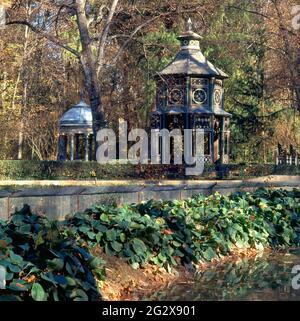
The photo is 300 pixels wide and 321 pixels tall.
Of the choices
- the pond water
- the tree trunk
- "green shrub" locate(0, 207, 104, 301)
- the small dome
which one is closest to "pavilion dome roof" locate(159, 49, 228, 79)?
the tree trunk

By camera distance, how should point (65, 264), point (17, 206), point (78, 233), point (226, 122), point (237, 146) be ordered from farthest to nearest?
point (237, 146)
point (226, 122)
point (17, 206)
point (78, 233)
point (65, 264)

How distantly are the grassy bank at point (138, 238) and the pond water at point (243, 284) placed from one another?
52 cm

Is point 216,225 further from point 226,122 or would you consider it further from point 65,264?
point 226,122

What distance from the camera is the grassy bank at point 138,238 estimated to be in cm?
750

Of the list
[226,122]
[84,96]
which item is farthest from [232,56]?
[84,96]

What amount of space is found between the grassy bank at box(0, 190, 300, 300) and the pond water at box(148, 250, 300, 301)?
0.52 metres

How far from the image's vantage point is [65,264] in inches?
311

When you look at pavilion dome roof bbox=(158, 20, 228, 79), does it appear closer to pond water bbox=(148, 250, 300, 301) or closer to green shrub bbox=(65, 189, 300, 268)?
green shrub bbox=(65, 189, 300, 268)

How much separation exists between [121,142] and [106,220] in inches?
1452

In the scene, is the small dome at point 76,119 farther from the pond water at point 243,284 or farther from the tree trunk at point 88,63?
the pond water at point 243,284

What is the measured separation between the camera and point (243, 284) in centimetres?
983

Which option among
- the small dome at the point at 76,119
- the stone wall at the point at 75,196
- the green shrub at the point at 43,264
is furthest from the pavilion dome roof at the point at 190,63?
the green shrub at the point at 43,264

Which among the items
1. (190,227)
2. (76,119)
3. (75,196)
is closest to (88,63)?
(76,119)

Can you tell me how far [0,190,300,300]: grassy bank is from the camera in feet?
24.6
